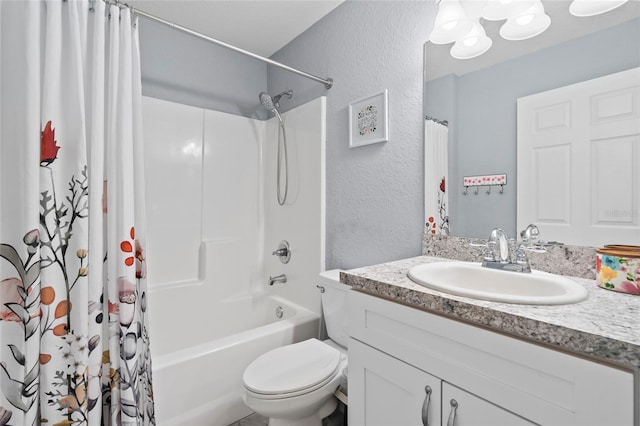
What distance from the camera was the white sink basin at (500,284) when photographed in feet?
2.34

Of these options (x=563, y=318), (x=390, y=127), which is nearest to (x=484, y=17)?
(x=390, y=127)

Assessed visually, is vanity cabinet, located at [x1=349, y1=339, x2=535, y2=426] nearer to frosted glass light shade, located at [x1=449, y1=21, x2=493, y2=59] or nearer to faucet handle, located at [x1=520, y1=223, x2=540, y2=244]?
faucet handle, located at [x1=520, y1=223, x2=540, y2=244]

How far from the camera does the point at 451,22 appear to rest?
1.20 metres

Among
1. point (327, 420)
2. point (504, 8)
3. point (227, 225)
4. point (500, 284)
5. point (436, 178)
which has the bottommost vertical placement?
point (327, 420)

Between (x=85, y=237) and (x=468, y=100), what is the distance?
157cm

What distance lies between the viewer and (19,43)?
1.00m

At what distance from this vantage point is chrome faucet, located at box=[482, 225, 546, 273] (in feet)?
3.34

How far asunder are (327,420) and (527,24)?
6.22 ft

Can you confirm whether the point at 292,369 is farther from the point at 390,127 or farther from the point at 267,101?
the point at 267,101

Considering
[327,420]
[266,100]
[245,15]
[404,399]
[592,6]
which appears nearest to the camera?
[404,399]

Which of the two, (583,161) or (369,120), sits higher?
(369,120)

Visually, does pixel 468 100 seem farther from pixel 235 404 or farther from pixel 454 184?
pixel 235 404

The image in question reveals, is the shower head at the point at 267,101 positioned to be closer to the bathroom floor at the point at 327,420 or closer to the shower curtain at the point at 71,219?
the shower curtain at the point at 71,219

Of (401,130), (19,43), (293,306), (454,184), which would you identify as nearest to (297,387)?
(293,306)
